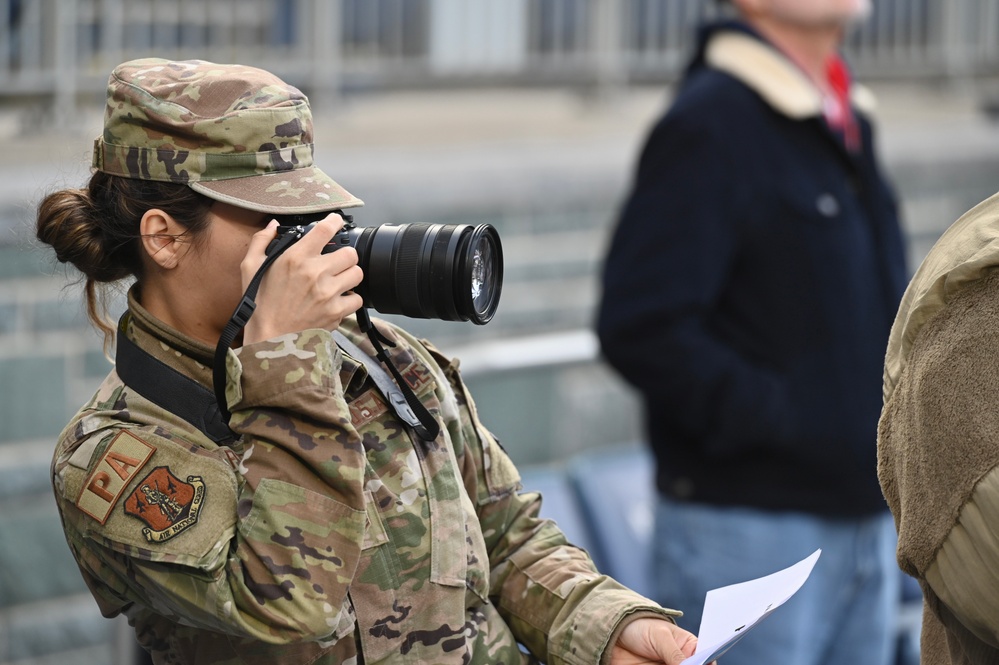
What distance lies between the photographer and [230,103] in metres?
1.63

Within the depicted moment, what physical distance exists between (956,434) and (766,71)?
1618mm

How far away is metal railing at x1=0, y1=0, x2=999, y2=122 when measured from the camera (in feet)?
13.4

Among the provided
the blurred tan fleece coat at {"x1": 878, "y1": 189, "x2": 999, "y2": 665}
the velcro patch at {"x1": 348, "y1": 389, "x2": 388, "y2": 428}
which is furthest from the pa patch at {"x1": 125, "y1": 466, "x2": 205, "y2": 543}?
the blurred tan fleece coat at {"x1": 878, "y1": 189, "x2": 999, "y2": 665}

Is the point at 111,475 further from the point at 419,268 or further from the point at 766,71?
the point at 766,71

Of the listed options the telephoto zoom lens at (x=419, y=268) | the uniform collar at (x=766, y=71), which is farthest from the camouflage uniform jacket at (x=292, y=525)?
the uniform collar at (x=766, y=71)

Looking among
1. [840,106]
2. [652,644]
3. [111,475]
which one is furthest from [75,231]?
[840,106]

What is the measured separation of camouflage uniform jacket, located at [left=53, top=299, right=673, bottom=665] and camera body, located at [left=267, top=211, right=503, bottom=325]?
0.10 m

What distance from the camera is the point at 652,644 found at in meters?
1.74

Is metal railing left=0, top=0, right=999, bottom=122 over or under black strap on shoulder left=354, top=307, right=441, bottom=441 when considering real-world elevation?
over

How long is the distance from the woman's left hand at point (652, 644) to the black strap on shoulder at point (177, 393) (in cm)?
58

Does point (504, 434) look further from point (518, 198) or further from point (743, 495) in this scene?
point (743, 495)

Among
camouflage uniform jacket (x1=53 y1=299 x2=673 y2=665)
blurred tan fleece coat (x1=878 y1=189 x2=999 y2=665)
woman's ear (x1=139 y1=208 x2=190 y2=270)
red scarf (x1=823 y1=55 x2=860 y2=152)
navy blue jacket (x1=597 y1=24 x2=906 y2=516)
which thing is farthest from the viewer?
red scarf (x1=823 y1=55 x2=860 y2=152)

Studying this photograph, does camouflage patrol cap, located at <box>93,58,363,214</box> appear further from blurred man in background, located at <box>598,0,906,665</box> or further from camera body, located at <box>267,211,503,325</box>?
blurred man in background, located at <box>598,0,906,665</box>

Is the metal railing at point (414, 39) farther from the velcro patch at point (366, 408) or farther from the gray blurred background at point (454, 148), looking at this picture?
the velcro patch at point (366, 408)
